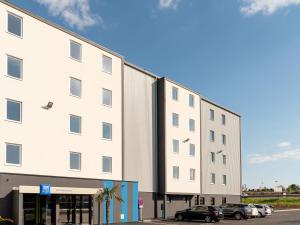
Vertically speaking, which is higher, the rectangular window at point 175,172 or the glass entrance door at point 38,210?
the rectangular window at point 175,172

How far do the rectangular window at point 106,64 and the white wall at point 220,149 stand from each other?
1913 centimetres

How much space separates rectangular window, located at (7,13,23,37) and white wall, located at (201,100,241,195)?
2966 centimetres

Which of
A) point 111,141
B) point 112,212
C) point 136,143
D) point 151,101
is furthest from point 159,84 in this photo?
point 112,212

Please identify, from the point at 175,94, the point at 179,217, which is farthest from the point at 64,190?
the point at 175,94

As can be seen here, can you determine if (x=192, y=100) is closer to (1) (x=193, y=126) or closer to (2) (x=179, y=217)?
(1) (x=193, y=126)

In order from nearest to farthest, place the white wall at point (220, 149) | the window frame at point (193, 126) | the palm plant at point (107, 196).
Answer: the palm plant at point (107, 196) → the window frame at point (193, 126) → the white wall at point (220, 149)

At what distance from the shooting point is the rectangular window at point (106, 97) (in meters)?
39.5

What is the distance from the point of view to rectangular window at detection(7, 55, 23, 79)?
30750 millimetres

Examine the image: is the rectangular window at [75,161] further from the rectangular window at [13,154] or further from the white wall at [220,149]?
the white wall at [220,149]

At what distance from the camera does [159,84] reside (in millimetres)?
48688

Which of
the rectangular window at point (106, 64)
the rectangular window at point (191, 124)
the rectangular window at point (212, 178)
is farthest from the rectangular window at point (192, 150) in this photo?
the rectangular window at point (106, 64)

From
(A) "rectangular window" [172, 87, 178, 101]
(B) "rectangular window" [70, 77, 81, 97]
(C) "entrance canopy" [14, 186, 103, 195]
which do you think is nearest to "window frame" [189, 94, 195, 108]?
(A) "rectangular window" [172, 87, 178, 101]

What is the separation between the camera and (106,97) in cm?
3991

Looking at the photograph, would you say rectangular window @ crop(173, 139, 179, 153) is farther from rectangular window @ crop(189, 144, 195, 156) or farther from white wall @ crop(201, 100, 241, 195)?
white wall @ crop(201, 100, 241, 195)
